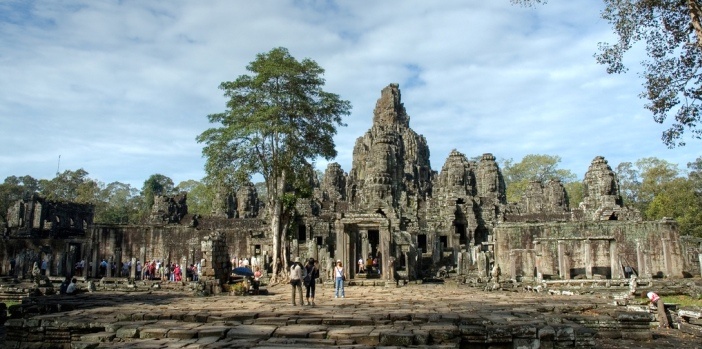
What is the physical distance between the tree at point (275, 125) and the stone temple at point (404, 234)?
2.88 m

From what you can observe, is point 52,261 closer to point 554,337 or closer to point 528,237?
point 528,237

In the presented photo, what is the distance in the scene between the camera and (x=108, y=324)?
8.56 meters

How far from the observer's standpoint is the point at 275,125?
69.3ft

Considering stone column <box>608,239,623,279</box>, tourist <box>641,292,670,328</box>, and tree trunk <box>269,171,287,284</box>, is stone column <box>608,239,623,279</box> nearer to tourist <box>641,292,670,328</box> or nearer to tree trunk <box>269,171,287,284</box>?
tourist <box>641,292,670,328</box>

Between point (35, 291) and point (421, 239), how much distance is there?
22463mm

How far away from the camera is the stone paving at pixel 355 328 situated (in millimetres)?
7320

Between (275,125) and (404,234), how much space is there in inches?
325

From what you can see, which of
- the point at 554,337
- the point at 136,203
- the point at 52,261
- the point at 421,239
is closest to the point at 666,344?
the point at 554,337

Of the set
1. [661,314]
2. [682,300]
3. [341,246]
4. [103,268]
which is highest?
[341,246]

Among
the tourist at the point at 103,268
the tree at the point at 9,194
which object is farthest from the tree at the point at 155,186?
the tourist at the point at 103,268

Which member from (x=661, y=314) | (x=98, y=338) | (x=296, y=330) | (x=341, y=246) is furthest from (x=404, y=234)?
(x=98, y=338)

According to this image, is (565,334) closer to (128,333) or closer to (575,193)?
(128,333)

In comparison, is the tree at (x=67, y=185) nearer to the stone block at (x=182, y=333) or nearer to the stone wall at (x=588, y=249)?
the stone wall at (x=588, y=249)

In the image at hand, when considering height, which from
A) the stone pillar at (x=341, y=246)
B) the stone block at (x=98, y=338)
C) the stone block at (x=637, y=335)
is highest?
the stone pillar at (x=341, y=246)
